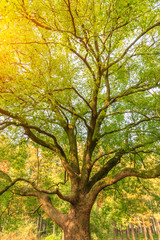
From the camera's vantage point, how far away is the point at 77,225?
6.41 meters

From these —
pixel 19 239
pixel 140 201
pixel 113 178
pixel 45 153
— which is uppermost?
pixel 45 153

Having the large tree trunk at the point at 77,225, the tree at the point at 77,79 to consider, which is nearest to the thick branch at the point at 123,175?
the tree at the point at 77,79

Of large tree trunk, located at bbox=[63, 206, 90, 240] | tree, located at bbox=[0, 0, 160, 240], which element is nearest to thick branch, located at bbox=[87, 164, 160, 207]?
tree, located at bbox=[0, 0, 160, 240]

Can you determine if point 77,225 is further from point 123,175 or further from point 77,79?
point 77,79

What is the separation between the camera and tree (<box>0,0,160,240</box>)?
18.4ft

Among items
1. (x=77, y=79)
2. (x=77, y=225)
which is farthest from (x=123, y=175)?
(x=77, y=79)

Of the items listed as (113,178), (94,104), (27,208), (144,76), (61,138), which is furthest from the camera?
(61,138)

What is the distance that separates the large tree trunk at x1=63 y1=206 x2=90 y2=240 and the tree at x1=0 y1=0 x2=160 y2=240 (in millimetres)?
34

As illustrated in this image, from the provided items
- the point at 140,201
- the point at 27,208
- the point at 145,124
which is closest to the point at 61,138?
the point at 27,208

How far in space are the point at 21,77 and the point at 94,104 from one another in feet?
12.9

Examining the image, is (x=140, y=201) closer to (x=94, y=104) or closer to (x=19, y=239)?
(x=94, y=104)

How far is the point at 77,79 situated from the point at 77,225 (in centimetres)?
824

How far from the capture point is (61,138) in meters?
→ 10.7

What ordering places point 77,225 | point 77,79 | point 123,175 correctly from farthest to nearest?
point 77,79
point 77,225
point 123,175
